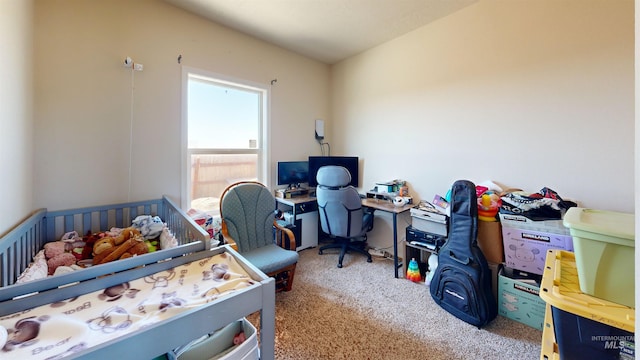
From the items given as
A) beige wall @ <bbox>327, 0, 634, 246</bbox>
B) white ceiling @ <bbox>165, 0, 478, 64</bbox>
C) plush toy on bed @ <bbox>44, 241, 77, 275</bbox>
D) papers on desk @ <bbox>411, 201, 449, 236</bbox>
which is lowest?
plush toy on bed @ <bbox>44, 241, 77, 275</bbox>

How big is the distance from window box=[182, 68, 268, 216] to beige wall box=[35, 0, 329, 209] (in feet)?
0.37

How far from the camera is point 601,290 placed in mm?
798

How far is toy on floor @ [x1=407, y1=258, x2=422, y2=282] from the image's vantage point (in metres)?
2.36

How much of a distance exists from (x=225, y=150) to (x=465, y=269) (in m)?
2.63

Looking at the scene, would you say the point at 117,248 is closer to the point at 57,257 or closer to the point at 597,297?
the point at 57,257

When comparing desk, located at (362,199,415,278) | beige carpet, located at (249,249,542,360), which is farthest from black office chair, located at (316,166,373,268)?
beige carpet, located at (249,249,542,360)

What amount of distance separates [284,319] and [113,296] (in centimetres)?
121

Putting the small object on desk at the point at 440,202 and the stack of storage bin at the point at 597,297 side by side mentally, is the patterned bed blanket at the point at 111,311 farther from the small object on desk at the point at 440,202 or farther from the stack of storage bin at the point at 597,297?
the small object on desk at the point at 440,202

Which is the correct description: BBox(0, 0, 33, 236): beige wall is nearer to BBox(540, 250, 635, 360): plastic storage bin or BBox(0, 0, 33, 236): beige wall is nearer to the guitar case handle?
BBox(540, 250, 635, 360): plastic storage bin

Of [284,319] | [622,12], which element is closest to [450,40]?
[622,12]

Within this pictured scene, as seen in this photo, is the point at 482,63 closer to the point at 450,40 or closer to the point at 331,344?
the point at 450,40

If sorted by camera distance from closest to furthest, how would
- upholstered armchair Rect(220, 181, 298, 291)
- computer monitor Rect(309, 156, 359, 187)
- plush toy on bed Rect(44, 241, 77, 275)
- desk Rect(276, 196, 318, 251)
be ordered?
plush toy on bed Rect(44, 241, 77, 275) → upholstered armchair Rect(220, 181, 298, 291) → desk Rect(276, 196, 318, 251) → computer monitor Rect(309, 156, 359, 187)

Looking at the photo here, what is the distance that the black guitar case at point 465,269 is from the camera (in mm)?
1737

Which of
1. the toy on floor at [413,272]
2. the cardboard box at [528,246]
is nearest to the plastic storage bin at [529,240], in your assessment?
the cardboard box at [528,246]
